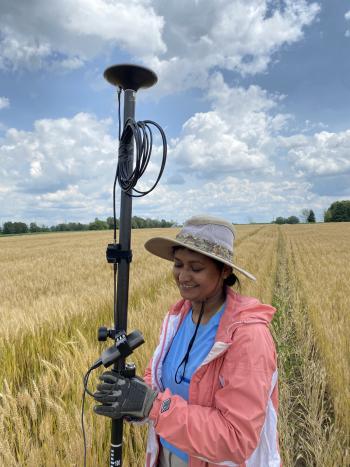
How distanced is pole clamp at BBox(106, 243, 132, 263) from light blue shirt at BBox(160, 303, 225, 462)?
475 millimetres

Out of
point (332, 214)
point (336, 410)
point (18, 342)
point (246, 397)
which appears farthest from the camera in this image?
point (332, 214)

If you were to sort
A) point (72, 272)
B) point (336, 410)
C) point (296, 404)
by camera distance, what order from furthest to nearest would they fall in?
point (72, 272), point (296, 404), point (336, 410)

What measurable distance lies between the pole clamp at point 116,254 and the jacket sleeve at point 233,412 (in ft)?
2.27

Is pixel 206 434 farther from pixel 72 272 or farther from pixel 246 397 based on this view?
pixel 72 272

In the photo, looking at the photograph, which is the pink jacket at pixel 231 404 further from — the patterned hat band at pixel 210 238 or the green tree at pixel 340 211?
the green tree at pixel 340 211

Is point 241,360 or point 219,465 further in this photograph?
point 219,465

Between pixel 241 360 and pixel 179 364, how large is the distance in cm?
44

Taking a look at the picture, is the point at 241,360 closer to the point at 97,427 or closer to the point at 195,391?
the point at 195,391

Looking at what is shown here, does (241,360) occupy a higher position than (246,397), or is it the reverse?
Answer: (241,360)

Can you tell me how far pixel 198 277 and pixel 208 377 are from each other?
45 cm

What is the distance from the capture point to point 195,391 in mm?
1562

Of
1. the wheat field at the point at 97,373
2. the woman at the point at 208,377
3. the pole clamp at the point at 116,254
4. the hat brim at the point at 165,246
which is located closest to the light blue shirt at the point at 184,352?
the woman at the point at 208,377

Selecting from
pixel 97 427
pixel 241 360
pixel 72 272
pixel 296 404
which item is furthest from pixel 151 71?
pixel 72 272

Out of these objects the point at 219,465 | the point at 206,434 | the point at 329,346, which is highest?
the point at 206,434
